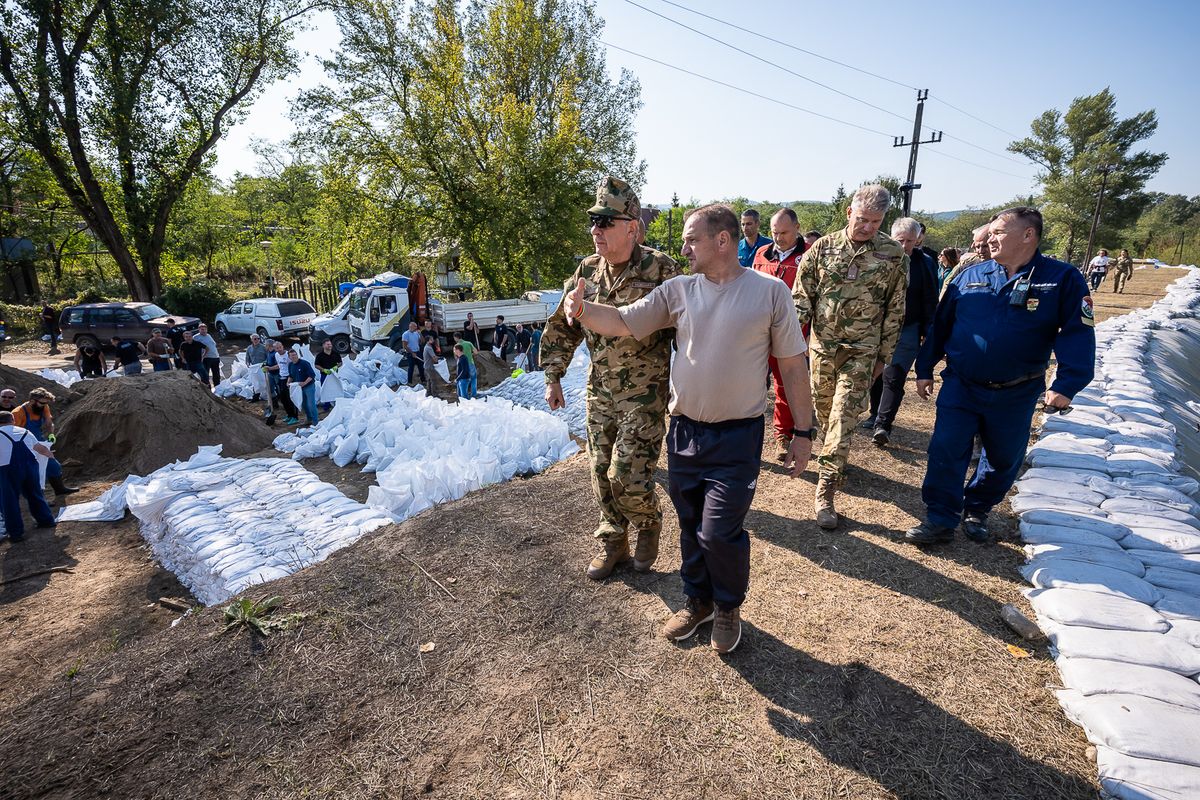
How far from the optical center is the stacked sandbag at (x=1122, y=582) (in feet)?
5.84

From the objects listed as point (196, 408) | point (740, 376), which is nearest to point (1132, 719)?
point (740, 376)

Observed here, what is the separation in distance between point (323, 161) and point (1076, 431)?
75.2 ft

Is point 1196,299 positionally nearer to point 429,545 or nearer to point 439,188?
point 429,545

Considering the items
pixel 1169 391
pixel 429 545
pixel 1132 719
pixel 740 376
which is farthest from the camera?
pixel 1169 391

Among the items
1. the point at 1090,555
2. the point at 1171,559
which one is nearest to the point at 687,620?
the point at 1090,555

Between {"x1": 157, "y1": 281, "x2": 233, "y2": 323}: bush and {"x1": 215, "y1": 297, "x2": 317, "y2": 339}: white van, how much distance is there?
373 centimetres

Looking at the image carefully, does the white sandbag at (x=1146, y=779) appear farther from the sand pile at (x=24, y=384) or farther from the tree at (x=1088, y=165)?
the tree at (x=1088, y=165)

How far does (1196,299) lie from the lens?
14.7 meters

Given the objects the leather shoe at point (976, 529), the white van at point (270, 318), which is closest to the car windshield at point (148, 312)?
the white van at point (270, 318)

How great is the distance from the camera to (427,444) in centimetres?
622

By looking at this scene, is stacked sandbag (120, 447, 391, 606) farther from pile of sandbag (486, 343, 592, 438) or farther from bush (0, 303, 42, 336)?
bush (0, 303, 42, 336)

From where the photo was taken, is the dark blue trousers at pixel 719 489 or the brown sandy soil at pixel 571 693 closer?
the brown sandy soil at pixel 571 693

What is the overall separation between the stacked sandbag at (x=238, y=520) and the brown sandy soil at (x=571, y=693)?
108cm

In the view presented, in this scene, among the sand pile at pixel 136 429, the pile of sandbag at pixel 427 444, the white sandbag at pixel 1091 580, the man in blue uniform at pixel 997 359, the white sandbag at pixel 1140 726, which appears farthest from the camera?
the sand pile at pixel 136 429
